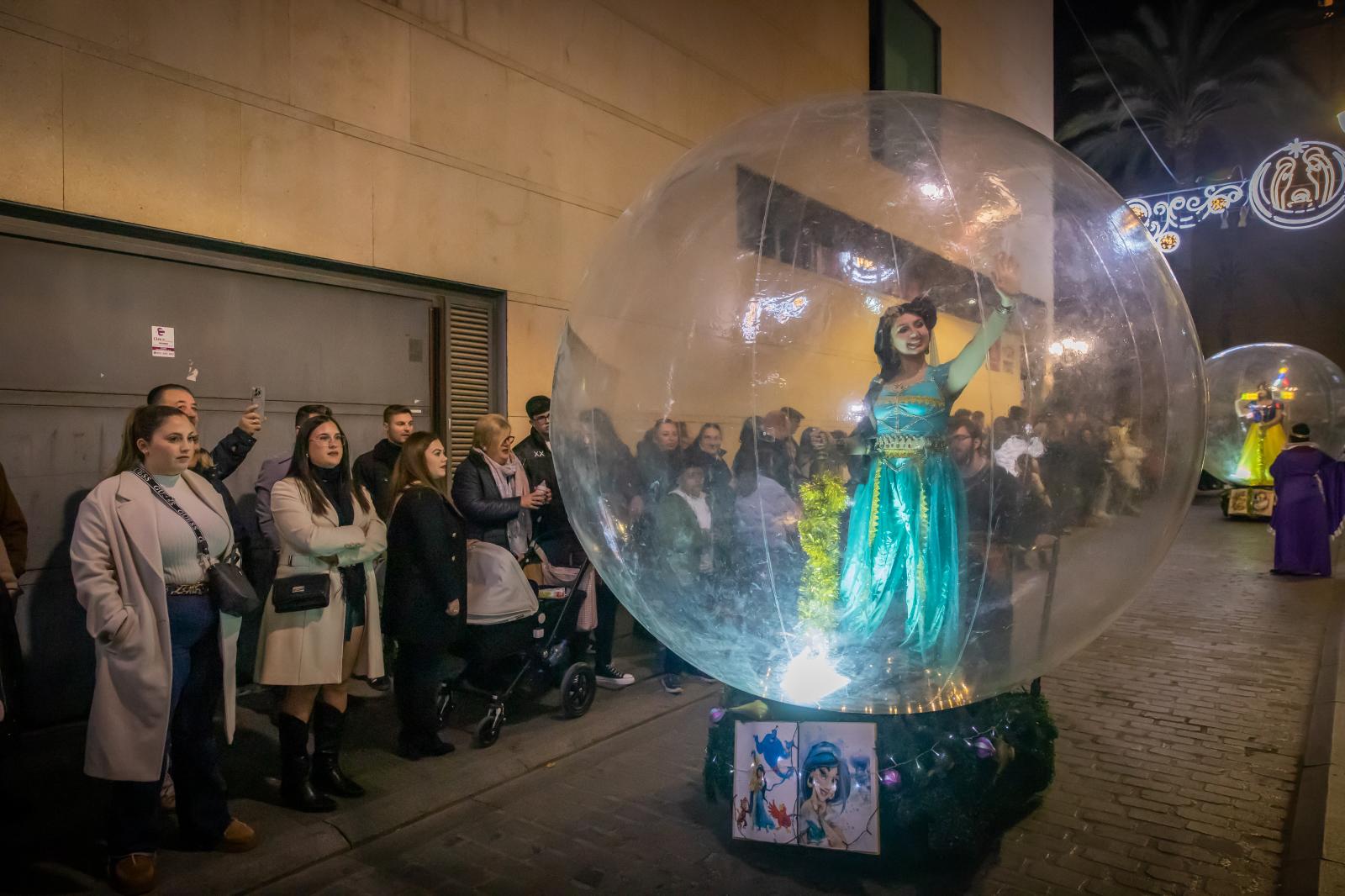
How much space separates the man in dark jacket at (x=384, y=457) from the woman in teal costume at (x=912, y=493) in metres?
3.82

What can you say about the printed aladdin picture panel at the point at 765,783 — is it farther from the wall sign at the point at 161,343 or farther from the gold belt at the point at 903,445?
the wall sign at the point at 161,343

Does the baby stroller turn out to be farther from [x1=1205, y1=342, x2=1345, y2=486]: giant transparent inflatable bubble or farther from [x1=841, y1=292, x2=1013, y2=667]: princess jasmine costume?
[x1=1205, y1=342, x2=1345, y2=486]: giant transparent inflatable bubble

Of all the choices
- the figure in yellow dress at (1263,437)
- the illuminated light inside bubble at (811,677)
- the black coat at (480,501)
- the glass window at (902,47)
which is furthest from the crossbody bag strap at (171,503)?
the figure in yellow dress at (1263,437)

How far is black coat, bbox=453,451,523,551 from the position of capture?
5066 millimetres

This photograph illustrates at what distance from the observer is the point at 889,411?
248 cm

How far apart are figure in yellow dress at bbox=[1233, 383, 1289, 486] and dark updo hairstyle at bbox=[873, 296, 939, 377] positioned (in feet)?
53.9

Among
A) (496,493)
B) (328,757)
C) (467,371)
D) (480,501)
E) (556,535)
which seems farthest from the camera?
(467,371)

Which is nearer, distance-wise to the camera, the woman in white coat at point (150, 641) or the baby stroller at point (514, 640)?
the woman in white coat at point (150, 641)

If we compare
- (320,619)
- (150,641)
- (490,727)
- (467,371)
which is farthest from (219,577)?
(467,371)

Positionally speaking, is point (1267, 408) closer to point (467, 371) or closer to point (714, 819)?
point (467, 371)

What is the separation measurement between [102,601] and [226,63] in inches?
151

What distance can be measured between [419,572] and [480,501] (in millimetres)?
780

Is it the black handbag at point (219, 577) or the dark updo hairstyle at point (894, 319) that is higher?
the dark updo hairstyle at point (894, 319)

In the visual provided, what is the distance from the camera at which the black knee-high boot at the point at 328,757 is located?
156 inches
